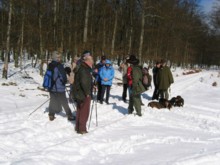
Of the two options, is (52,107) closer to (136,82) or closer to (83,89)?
(83,89)

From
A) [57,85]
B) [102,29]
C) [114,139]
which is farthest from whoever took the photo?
[102,29]

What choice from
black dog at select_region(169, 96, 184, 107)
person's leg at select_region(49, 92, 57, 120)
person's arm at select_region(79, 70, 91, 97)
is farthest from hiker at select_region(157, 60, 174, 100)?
person's arm at select_region(79, 70, 91, 97)

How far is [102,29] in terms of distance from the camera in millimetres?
35344

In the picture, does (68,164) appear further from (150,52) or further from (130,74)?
(150,52)

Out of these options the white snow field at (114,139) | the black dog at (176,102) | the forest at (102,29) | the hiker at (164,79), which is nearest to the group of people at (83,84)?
the white snow field at (114,139)

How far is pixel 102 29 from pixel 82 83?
28771mm

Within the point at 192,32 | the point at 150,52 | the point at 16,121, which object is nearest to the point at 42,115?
the point at 16,121

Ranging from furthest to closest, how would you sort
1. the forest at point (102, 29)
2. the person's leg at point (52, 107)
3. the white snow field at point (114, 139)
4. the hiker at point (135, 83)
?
the forest at point (102, 29) < the hiker at point (135, 83) < the person's leg at point (52, 107) < the white snow field at point (114, 139)

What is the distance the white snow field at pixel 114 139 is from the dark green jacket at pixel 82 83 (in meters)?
0.92

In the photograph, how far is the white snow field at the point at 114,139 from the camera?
209 inches

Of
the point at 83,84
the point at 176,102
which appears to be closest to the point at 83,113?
the point at 83,84

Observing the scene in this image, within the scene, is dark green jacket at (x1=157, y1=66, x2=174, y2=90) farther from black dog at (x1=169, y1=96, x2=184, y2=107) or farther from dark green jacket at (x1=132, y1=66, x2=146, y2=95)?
dark green jacket at (x1=132, y1=66, x2=146, y2=95)

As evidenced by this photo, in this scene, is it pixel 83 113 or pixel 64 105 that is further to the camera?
pixel 64 105

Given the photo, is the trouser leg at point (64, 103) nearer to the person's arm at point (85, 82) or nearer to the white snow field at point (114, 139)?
the white snow field at point (114, 139)
